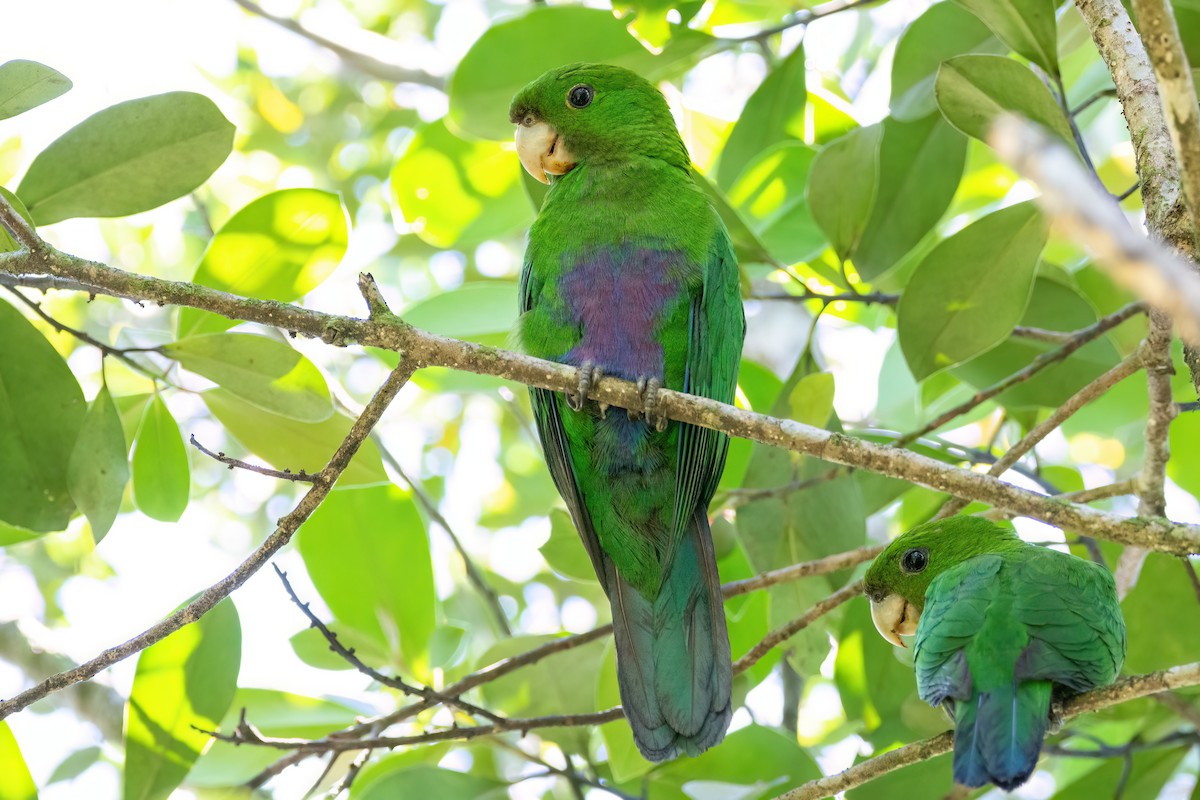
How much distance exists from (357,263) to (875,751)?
373 cm

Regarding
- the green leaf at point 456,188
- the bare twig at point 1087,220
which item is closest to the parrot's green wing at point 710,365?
the green leaf at point 456,188

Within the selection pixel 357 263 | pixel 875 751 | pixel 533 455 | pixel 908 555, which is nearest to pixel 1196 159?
pixel 908 555

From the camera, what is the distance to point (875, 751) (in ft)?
9.39

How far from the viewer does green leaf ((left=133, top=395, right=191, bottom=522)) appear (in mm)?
2631

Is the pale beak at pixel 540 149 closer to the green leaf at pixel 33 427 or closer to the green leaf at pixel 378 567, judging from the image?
the green leaf at pixel 378 567

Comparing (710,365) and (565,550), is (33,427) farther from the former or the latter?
(710,365)

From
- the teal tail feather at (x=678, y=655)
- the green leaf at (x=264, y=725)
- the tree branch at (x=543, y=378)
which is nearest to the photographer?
the tree branch at (x=543, y=378)

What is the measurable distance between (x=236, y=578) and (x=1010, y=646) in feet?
4.70

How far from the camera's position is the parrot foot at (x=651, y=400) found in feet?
7.64

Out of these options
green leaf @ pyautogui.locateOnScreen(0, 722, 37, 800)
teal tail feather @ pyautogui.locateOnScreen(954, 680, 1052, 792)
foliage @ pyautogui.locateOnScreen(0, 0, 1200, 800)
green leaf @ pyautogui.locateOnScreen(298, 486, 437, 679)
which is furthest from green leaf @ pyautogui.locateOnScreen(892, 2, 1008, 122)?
green leaf @ pyautogui.locateOnScreen(0, 722, 37, 800)

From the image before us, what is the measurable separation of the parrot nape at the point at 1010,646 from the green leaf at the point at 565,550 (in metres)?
0.98

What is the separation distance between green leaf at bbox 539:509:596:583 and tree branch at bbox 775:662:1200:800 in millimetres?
1147

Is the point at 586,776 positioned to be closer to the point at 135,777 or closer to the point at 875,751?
the point at 875,751

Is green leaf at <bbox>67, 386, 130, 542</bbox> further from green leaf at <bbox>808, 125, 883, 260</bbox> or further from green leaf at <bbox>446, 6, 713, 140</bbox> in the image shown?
green leaf at <bbox>808, 125, 883, 260</bbox>
